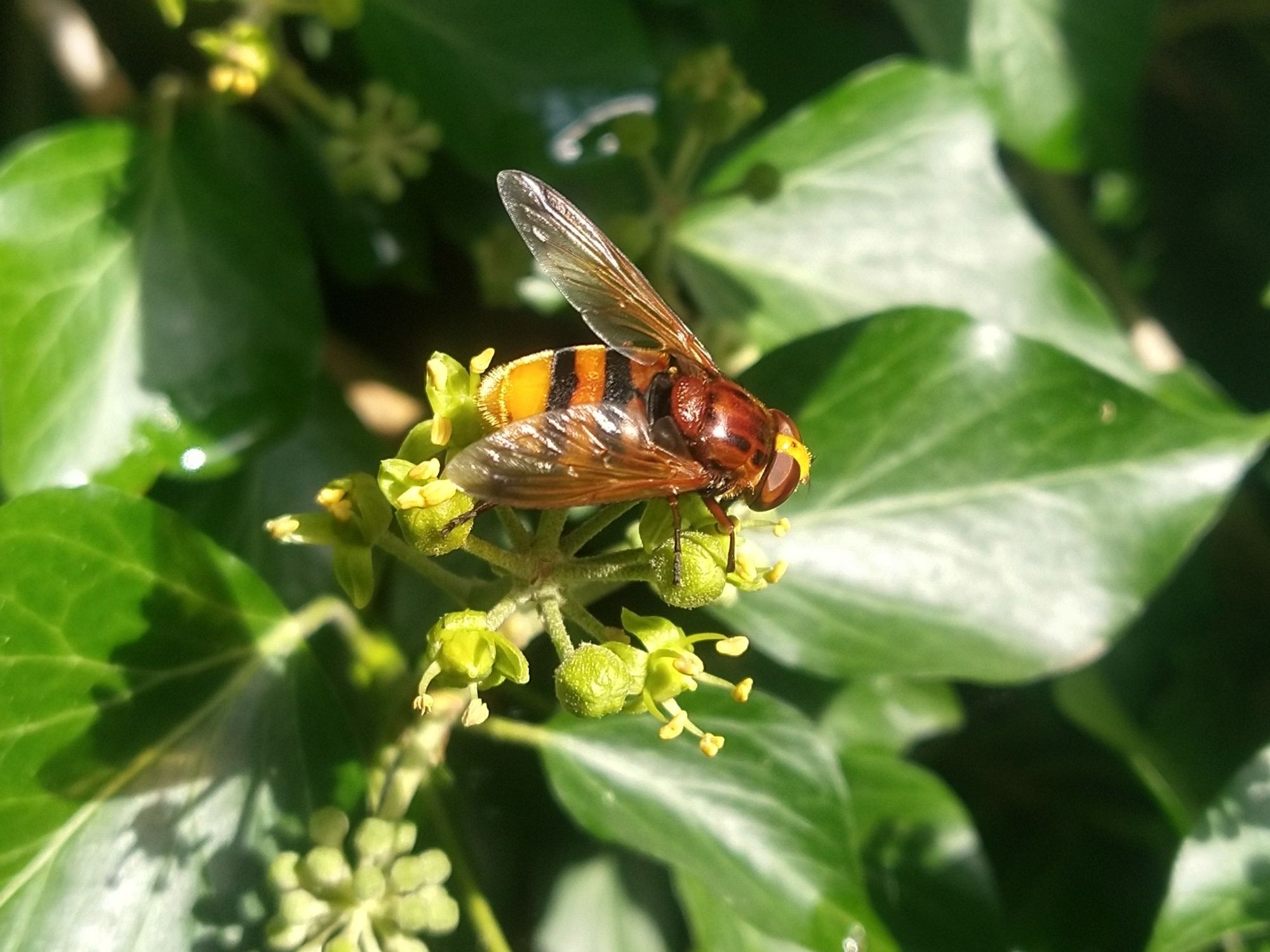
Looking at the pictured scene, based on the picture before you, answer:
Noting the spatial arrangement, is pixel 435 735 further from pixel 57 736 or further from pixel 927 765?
pixel 927 765

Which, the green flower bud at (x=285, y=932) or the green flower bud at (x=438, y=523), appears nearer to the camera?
the green flower bud at (x=438, y=523)

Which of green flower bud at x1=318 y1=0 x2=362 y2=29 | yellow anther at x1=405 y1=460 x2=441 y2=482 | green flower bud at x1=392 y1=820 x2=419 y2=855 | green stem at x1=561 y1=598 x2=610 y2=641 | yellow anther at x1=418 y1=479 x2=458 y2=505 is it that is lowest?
green flower bud at x1=392 y1=820 x2=419 y2=855

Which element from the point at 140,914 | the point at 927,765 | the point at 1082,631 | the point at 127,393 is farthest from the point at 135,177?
the point at 927,765

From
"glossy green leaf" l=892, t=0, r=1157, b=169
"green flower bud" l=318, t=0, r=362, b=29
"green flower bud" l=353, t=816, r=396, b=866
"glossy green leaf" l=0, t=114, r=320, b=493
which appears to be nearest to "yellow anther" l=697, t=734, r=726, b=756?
"green flower bud" l=353, t=816, r=396, b=866

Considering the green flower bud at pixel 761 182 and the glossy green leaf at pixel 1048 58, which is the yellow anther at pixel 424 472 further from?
the glossy green leaf at pixel 1048 58

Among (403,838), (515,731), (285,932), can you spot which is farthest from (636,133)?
(285,932)

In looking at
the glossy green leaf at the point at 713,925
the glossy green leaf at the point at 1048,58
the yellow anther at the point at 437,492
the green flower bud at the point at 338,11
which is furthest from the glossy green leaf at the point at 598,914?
the glossy green leaf at the point at 1048,58

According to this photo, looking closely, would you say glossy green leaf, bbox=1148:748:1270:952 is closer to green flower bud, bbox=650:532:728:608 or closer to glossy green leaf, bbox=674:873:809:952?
glossy green leaf, bbox=674:873:809:952
